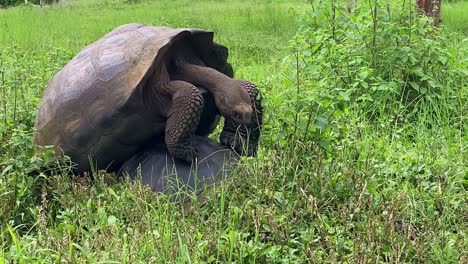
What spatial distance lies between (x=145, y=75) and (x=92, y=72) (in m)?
0.33

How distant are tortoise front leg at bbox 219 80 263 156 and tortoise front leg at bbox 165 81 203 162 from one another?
0.75ft

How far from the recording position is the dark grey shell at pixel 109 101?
105 inches

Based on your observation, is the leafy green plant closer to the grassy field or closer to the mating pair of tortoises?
the grassy field

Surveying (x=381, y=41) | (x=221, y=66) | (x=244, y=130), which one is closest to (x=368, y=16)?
(x=381, y=41)

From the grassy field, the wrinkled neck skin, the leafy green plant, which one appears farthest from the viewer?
the leafy green plant

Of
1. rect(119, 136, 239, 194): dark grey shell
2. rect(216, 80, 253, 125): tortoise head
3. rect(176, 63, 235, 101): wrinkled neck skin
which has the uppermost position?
rect(176, 63, 235, 101): wrinkled neck skin

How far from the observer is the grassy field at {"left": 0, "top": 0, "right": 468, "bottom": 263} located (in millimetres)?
1966

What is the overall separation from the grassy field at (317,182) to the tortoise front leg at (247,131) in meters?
0.07

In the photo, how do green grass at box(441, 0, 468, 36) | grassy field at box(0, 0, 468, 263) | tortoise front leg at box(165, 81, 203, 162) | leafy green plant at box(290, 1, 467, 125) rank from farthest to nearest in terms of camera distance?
green grass at box(441, 0, 468, 36) < leafy green plant at box(290, 1, 467, 125) < tortoise front leg at box(165, 81, 203, 162) < grassy field at box(0, 0, 468, 263)

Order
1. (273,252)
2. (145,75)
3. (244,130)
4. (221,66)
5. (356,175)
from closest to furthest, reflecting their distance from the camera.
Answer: (273,252) < (356,175) < (145,75) < (244,130) < (221,66)

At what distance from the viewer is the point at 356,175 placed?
2465 millimetres

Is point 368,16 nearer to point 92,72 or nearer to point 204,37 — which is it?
point 204,37

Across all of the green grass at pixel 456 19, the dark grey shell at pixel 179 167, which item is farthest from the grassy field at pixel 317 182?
the green grass at pixel 456 19

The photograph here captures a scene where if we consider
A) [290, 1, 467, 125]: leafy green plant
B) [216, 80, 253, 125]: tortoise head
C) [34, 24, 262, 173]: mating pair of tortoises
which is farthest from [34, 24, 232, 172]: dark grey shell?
[290, 1, 467, 125]: leafy green plant
